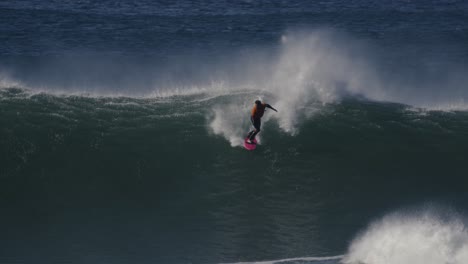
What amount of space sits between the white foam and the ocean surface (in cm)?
4

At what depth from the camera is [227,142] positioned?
19.5 m

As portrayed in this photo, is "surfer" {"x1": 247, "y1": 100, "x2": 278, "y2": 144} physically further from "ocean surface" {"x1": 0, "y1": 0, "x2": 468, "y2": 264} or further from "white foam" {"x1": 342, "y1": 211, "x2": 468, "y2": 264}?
"white foam" {"x1": 342, "y1": 211, "x2": 468, "y2": 264}

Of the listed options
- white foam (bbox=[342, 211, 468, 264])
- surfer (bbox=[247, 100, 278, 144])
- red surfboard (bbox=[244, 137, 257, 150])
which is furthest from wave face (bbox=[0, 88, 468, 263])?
surfer (bbox=[247, 100, 278, 144])

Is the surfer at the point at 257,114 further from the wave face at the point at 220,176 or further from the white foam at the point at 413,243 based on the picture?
the white foam at the point at 413,243

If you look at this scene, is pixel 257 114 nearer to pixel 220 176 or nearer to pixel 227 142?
pixel 227 142

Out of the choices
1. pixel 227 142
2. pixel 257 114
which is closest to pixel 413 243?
pixel 257 114

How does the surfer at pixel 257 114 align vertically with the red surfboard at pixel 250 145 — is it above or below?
above

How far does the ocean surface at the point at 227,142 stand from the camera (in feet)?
50.3

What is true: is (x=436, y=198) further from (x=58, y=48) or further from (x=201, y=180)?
(x=58, y=48)

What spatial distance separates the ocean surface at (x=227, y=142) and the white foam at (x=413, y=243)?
0.13ft

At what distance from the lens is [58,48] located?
91.1 ft

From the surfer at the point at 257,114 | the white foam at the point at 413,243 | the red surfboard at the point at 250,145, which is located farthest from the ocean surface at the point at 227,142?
the surfer at the point at 257,114

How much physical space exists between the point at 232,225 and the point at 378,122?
774cm

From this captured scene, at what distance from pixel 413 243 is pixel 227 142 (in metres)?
7.05
